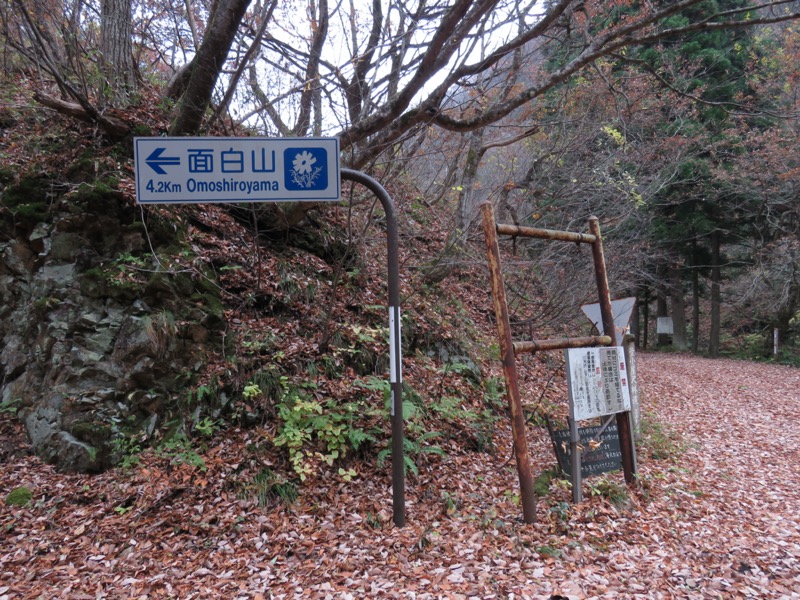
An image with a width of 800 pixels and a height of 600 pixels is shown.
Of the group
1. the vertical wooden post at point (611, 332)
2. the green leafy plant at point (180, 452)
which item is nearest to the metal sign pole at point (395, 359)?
the green leafy plant at point (180, 452)

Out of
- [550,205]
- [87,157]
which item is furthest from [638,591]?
[550,205]

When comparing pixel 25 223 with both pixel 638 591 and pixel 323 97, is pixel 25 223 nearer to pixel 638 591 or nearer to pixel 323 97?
pixel 323 97

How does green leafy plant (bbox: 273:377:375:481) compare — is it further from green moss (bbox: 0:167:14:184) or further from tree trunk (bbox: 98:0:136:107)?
tree trunk (bbox: 98:0:136:107)

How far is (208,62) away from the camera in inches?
216

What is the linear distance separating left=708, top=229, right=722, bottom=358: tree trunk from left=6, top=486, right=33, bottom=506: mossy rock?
70.1 ft

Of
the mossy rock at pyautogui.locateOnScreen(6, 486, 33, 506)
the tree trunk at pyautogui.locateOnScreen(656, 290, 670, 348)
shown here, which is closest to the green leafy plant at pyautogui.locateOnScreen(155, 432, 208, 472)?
the mossy rock at pyautogui.locateOnScreen(6, 486, 33, 506)

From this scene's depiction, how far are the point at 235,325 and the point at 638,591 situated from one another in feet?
15.7

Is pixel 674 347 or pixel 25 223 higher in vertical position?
pixel 25 223

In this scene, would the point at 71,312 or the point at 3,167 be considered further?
the point at 3,167

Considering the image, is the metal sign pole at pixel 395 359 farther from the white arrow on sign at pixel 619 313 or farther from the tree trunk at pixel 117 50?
the tree trunk at pixel 117 50

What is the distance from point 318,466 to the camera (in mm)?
4691

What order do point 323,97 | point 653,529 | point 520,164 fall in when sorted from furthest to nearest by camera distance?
point 520,164 → point 323,97 → point 653,529

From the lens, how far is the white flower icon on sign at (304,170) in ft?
12.3

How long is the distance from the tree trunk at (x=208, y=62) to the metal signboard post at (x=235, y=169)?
2.44 m
